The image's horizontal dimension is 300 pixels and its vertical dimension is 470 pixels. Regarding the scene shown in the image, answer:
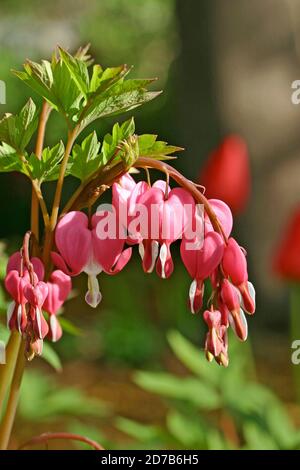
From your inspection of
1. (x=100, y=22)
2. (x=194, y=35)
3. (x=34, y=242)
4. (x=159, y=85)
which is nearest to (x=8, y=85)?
(x=159, y=85)

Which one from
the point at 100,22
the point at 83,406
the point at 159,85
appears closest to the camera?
the point at 83,406

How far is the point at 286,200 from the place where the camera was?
300cm

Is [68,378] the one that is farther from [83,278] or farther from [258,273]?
[83,278]

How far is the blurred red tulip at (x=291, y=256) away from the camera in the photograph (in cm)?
193

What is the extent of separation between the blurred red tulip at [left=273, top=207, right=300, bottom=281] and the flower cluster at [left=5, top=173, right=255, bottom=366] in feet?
4.35

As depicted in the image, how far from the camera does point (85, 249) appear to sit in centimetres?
62

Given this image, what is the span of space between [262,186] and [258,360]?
0.68 meters

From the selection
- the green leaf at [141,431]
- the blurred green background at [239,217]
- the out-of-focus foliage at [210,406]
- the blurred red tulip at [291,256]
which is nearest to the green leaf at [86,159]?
the out-of-focus foliage at [210,406]

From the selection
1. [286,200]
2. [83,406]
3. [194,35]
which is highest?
[194,35]

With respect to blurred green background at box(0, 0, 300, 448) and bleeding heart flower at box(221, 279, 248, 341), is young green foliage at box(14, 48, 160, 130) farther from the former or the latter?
blurred green background at box(0, 0, 300, 448)

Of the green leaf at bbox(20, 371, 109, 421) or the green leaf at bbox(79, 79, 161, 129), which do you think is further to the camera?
the green leaf at bbox(20, 371, 109, 421)

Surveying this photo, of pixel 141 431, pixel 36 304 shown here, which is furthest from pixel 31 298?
pixel 141 431

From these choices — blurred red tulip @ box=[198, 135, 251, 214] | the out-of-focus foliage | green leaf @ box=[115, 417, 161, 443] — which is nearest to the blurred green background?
blurred red tulip @ box=[198, 135, 251, 214]

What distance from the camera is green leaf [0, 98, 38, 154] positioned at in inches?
24.5
